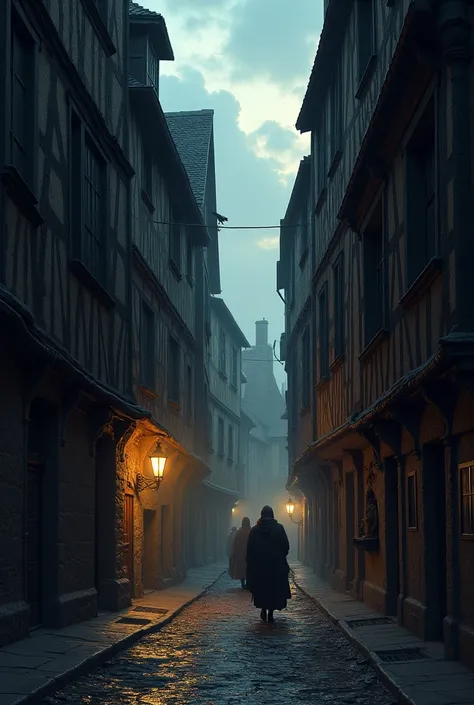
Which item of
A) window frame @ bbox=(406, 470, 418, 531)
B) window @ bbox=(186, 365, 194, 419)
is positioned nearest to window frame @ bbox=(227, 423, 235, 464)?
window @ bbox=(186, 365, 194, 419)

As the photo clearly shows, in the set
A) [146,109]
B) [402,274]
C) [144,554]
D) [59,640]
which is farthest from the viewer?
[144,554]

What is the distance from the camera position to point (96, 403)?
13.4 meters

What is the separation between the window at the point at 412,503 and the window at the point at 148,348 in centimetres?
732

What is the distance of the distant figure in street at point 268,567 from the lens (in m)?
14.9

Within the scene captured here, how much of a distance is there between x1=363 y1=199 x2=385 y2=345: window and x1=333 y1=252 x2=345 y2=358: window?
2.59m

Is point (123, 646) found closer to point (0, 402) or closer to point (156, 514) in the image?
point (0, 402)

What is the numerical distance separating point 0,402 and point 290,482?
22220mm

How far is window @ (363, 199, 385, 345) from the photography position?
14852 millimetres

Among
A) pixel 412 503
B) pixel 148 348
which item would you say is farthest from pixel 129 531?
pixel 412 503

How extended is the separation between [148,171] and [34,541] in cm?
910

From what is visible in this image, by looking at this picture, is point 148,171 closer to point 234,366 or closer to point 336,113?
point 336,113

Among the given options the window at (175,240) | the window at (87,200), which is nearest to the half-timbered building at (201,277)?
the window at (175,240)

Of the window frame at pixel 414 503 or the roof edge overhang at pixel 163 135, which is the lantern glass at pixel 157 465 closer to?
the roof edge overhang at pixel 163 135

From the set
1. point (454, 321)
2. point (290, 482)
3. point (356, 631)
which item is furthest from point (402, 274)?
point (290, 482)
